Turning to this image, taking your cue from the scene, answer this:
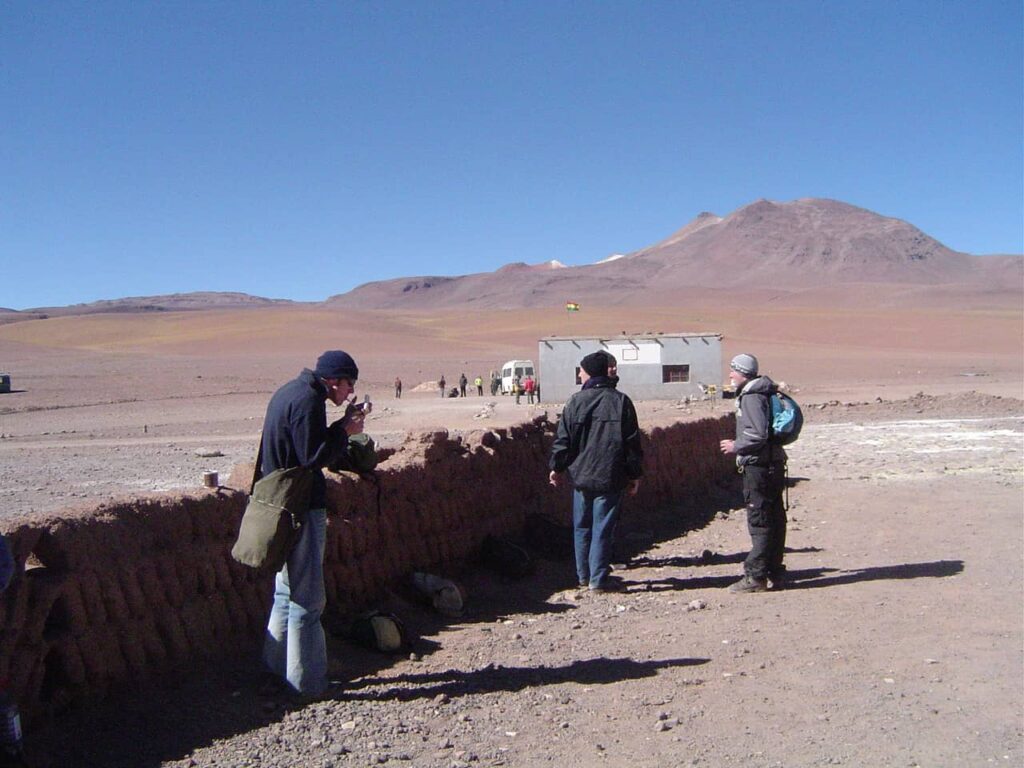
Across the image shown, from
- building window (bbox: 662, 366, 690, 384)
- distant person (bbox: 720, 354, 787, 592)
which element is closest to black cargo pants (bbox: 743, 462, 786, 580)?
distant person (bbox: 720, 354, 787, 592)

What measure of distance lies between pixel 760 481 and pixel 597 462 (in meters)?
1.13

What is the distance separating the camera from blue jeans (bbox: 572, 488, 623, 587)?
23.4 feet

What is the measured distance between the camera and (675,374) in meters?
37.3

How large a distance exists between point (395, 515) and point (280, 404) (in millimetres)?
2281

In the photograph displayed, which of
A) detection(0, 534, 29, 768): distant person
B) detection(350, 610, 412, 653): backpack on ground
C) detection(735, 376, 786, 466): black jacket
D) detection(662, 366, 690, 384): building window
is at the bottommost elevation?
detection(350, 610, 412, 653): backpack on ground

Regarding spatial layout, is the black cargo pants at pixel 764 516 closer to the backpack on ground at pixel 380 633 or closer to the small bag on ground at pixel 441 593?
the small bag on ground at pixel 441 593

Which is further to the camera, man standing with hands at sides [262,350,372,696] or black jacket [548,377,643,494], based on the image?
black jacket [548,377,643,494]

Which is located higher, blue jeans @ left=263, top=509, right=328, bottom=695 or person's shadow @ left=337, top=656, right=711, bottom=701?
blue jeans @ left=263, top=509, right=328, bottom=695

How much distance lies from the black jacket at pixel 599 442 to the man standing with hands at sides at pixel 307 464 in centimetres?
267

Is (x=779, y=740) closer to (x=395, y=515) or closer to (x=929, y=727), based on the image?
(x=929, y=727)

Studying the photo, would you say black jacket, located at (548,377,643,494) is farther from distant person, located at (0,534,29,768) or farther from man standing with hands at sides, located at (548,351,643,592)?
distant person, located at (0,534,29,768)

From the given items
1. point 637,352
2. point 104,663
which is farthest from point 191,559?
point 637,352

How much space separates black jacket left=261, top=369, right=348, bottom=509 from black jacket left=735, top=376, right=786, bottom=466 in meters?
3.35

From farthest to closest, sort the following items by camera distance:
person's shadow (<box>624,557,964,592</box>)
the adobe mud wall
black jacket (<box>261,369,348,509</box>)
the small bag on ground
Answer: person's shadow (<box>624,557,964,592</box>), the small bag on ground, black jacket (<box>261,369,348,509</box>), the adobe mud wall
